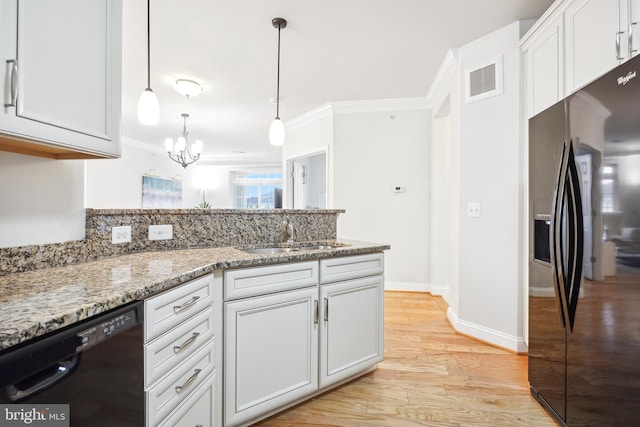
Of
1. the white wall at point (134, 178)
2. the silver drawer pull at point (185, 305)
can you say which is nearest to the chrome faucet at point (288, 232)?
the silver drawer pull at point (185, 305)

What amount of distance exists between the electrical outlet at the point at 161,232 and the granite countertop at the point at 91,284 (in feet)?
0.43

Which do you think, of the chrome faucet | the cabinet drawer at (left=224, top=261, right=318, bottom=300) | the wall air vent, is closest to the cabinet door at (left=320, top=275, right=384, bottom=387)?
the cabinet drawer at (left=224, top=261, right=318, bottom=300)

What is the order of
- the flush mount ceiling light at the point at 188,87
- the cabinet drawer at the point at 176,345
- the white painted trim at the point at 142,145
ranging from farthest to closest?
the white painted trim at the point at 142,145 < the flush mount ceiling light at the point at 188,87 < the cabinet drawer at the point at 176,345

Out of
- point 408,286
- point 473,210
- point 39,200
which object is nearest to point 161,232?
point 39,200

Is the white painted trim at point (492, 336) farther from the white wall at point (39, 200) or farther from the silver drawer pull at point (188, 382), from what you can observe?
the white wall at point (39, 200)

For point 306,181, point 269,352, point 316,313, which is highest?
A: point 306,181

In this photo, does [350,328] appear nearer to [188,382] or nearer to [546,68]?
[188,382]

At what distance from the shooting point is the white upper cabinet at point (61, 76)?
92 centimetres

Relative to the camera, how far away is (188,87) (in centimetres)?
375

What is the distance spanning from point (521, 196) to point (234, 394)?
7.97 ft

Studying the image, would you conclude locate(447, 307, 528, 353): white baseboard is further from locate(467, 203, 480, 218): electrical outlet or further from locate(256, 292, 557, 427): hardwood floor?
locate(467, 203, 480, 218): electrical outlet

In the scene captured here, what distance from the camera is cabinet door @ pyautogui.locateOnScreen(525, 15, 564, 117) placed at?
208 cm

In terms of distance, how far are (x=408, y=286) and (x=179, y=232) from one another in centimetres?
326

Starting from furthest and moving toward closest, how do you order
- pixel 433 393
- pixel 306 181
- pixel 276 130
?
pixel 306 181 → pixel 276 130 → pixel 433 393
